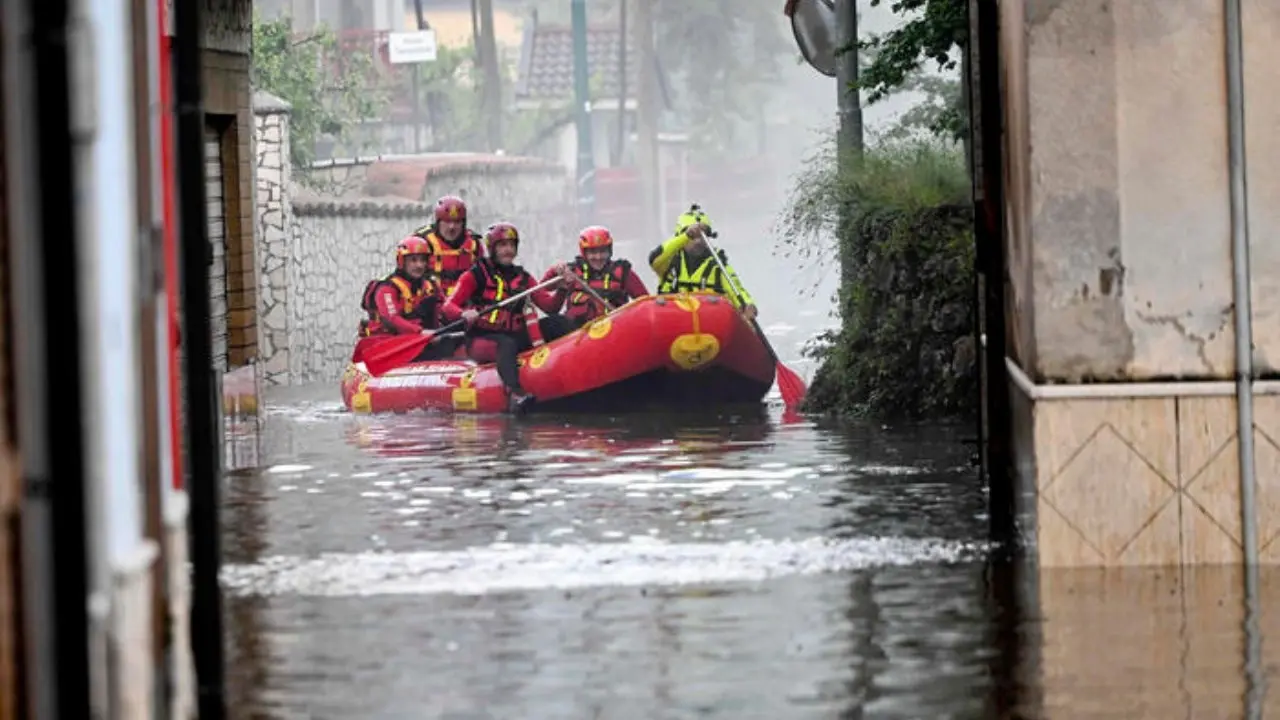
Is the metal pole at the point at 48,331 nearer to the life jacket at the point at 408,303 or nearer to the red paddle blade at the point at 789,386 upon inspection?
the red paddle blade at the point at 789,386

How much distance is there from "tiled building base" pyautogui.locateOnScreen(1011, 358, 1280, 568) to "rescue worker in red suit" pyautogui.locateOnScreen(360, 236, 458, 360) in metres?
16.3

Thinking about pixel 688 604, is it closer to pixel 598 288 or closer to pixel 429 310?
pixel 598 288

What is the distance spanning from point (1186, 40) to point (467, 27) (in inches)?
2769

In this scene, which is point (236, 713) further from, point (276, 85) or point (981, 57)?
point (276, 85)

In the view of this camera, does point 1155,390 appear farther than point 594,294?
No

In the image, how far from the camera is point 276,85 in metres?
40.0

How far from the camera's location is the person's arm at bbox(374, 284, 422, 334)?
2798 centimetres

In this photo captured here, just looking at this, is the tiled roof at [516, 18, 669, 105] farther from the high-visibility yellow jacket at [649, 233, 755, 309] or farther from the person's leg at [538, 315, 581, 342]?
the high-visibility yellow jacket at [649, 233, 755, 309]

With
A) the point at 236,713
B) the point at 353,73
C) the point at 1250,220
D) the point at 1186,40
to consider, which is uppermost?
the point at 353,73

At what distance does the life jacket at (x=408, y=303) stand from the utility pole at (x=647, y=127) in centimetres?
3507

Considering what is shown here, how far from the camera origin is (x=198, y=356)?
8.98m

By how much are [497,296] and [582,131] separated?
33.4 meters

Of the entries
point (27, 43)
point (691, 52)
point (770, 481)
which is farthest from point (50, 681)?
point (691, 52)

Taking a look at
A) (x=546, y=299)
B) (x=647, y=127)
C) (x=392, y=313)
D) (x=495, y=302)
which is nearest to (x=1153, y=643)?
(x=495, y=302)
